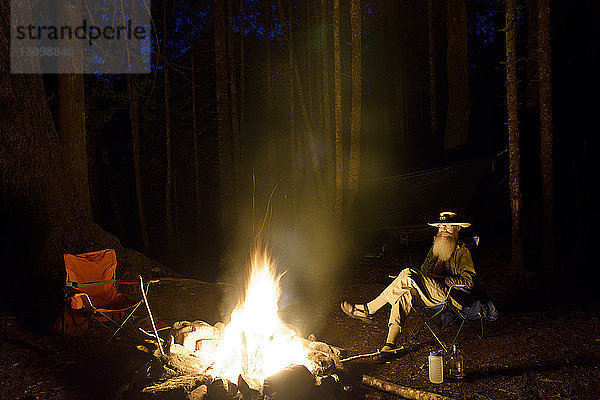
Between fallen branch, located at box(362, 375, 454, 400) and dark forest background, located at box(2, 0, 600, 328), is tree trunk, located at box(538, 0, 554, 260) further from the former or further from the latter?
fallen branch, located at box(362, 375, 454, 400)

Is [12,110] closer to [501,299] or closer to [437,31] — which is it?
[501,299]

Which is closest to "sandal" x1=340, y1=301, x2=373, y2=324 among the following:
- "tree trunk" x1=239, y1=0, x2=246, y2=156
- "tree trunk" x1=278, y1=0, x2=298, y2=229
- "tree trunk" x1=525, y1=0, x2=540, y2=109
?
"tree trunk" x1=525, y1=0, x2=540, y2=109

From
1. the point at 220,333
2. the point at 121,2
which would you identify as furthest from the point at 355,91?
the point at 220,333

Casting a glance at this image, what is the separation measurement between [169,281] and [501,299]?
152 inches

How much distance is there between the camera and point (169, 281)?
5855mm

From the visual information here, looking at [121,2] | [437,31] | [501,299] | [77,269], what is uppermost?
[437,31]

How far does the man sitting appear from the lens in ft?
12.2

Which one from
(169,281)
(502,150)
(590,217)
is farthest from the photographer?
(590,217)

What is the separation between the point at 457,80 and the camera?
10.6m

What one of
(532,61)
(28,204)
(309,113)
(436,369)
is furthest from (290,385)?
(309,113)

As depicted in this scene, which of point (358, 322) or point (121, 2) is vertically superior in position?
point (121, 2)

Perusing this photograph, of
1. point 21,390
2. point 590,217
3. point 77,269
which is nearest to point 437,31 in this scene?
point 590,217

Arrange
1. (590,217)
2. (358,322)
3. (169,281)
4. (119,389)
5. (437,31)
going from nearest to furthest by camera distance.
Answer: (119,389), (358,322), (169,281), (590,217), (437,31)

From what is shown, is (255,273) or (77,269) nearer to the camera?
(255,273)
